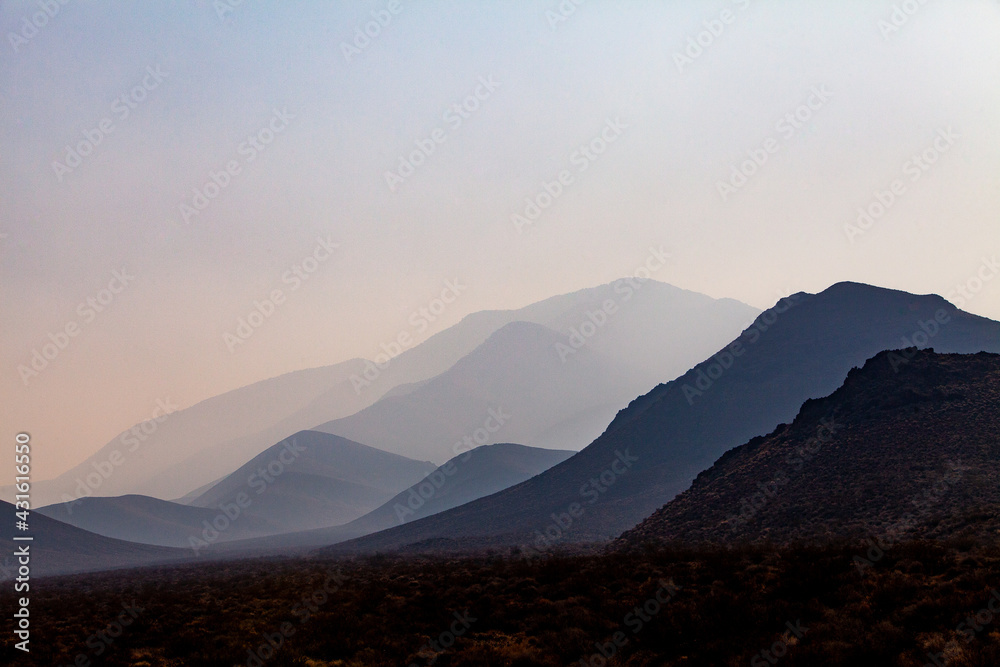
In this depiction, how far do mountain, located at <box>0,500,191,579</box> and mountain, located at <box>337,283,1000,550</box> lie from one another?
5249cm

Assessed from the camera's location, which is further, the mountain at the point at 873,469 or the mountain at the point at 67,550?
the mountain at the point at 67,550

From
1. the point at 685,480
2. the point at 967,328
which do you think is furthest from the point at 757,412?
the point at 967,328

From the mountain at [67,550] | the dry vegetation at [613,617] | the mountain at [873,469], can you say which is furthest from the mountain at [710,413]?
the dry vegetation at [613,617]

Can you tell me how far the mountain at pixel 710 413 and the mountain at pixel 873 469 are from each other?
29778 mm

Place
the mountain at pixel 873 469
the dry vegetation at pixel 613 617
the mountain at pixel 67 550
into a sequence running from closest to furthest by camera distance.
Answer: the dry vegetation at pixel 613 617, the mountain at pixel 873 469, the mountain at pixel 67 550

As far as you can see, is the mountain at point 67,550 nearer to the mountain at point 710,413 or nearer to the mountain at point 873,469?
the mountain at point 710,413

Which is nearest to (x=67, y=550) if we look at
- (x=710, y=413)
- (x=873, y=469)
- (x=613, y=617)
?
(x=710, y=413)

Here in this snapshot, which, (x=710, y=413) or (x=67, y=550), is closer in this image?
(x=710, y=413)

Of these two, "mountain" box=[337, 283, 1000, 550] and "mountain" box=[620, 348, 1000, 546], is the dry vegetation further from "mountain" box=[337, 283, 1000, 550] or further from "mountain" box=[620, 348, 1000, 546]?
"mountain" box=[337, 283, 1000, 550]

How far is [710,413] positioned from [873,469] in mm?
62580

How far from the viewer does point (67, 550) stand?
14112 centimetres

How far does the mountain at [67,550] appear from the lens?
12719 cm

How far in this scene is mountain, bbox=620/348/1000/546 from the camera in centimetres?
4169

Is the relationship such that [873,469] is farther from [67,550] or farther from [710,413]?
[67,550]
